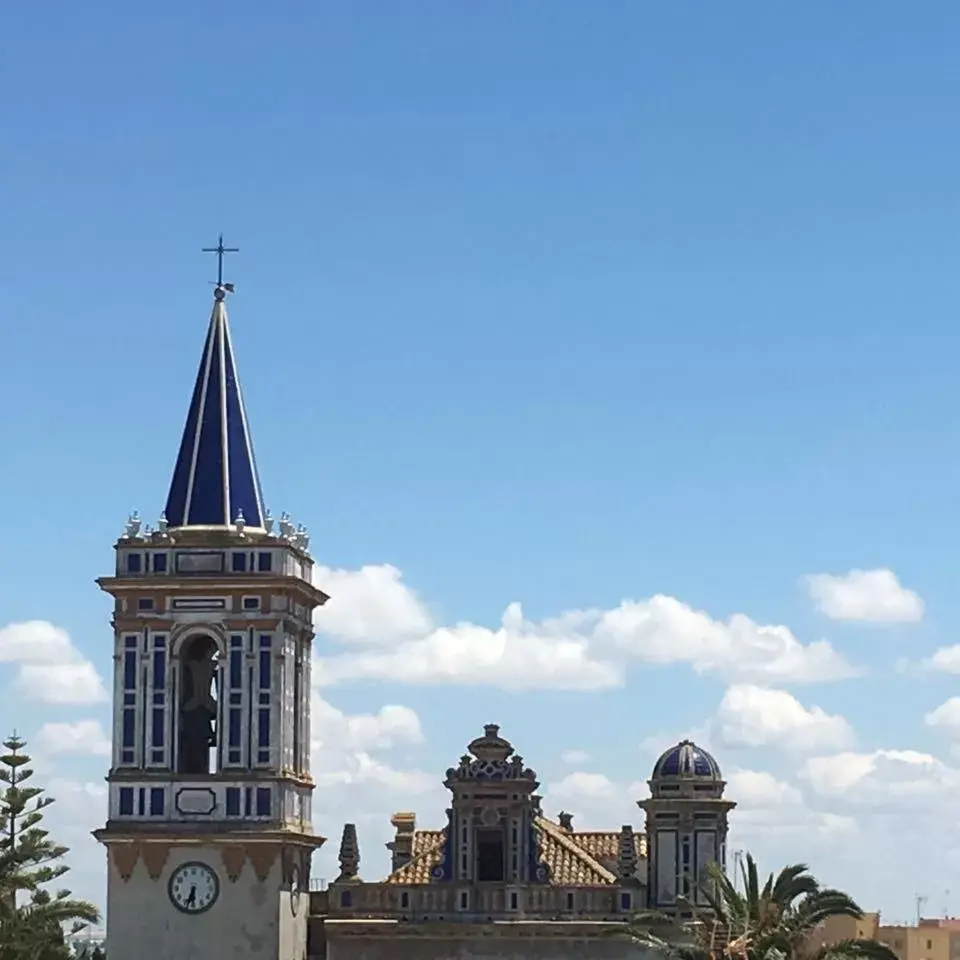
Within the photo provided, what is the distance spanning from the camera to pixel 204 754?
72000mm

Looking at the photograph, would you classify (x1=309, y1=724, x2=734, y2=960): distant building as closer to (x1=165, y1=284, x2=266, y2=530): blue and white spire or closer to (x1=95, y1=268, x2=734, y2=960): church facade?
(x1=95, y1=268, x2=734, y2=960): church facade

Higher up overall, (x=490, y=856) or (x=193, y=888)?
(x=490, y=856)

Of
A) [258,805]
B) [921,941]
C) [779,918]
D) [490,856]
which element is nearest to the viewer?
[779,918]

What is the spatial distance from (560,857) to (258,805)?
337 inches

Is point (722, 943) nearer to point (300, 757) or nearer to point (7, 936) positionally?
point (300, 757)

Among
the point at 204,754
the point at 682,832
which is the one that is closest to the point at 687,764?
the point at 682,832

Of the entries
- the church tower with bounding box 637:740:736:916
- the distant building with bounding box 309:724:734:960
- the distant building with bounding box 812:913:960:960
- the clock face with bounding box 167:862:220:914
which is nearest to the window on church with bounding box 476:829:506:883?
the distant building with bounding box 309:724:734:960

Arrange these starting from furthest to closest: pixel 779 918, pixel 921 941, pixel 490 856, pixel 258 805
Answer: pixel 921 941 → pixel 490 856 → pixel 258 805 → pixel 779 918

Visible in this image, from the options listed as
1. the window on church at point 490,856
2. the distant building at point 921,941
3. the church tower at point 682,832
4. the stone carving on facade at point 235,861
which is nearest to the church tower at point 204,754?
the stone carving on facade at point 235,861

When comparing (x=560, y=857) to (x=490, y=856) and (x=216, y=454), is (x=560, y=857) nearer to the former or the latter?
(x=490, y=856)

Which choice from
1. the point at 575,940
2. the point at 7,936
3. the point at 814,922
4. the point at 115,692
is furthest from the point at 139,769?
the point at 814,922

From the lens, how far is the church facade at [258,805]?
70.2 m

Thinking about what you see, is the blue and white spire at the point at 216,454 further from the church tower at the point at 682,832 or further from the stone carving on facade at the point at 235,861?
the church tower at the point at 682,832

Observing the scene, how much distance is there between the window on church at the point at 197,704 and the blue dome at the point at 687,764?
1168 centimetres
